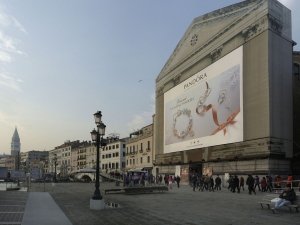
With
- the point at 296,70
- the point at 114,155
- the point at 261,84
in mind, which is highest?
the point at 296,70

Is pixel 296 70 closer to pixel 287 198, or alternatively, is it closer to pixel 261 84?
pixel 261 84

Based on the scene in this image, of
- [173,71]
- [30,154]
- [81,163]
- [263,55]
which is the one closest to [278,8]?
[263,55]

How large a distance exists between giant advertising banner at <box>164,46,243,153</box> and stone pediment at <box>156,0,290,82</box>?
2.45 metres

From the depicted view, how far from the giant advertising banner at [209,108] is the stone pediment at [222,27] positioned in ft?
8.04

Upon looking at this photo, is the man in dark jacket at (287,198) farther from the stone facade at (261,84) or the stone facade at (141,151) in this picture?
the stone facade at (141,151)

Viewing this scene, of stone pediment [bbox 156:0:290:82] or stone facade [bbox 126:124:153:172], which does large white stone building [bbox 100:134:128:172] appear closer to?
stone facade [bbox 126:124:153:172]

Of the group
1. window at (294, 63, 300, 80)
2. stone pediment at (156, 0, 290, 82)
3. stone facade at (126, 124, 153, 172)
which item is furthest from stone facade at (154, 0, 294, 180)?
stone facade at (126, 124, 153, 172)

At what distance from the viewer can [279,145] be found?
99.6 ft

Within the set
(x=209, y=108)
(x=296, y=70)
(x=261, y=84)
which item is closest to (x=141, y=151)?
(x=209, y=108)

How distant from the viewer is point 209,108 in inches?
1524

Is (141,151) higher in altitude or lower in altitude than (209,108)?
lower

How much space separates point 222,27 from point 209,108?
9.35m

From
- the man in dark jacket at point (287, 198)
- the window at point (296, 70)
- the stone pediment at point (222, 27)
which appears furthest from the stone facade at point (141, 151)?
the man in dark jacket at point (287, 198)

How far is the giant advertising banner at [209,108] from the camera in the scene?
1359 inches
